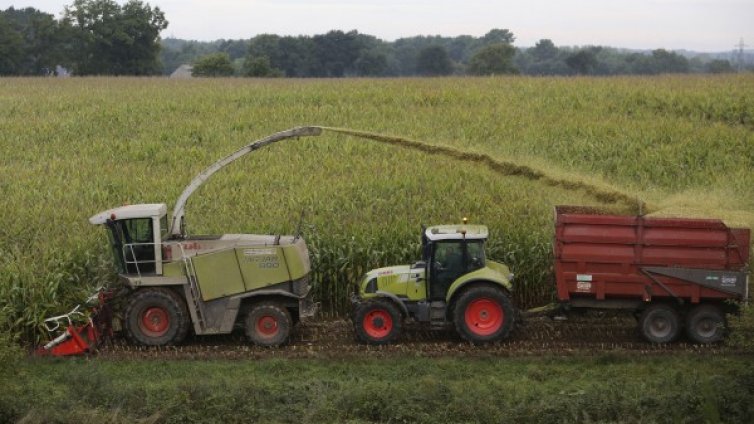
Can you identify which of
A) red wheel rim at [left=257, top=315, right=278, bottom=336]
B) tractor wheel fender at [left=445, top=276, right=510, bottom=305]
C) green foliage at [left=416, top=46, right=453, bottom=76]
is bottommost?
red wheel rim at [left=257, top=315, right=278, bottom=336]

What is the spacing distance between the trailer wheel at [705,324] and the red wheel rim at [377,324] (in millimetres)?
4439

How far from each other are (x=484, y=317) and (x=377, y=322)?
161 centimetres

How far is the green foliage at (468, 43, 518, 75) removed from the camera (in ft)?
266

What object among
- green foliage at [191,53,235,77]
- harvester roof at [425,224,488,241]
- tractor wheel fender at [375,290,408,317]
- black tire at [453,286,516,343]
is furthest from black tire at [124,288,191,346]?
green foliage at [191,53,235,77]

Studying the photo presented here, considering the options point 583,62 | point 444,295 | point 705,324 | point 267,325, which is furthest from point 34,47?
point 705,324

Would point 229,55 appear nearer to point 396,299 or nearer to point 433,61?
point 433,61

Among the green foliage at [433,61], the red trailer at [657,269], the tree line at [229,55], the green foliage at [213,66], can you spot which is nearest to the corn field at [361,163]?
the red trailer at [657,269]

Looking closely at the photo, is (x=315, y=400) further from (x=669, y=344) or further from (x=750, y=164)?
(x=750, y=164)

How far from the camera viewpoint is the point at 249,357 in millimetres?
13945

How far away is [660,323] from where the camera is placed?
14109mm

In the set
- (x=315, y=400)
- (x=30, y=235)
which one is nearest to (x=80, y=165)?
(x=30, y=235)

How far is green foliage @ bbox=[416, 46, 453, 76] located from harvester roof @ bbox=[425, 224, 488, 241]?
93825 millimetres

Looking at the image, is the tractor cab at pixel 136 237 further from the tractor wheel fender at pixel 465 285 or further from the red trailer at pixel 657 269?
the red trailer at pixel 657 269

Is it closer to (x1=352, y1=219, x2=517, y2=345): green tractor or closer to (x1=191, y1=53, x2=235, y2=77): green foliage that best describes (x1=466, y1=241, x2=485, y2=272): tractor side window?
(x1=352, y1=219, x2=517, y2=345): green tractor
